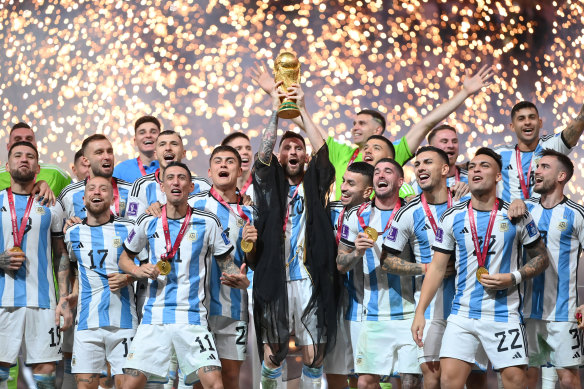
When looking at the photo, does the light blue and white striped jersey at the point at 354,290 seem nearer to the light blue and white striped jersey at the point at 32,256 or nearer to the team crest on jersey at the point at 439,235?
the team crest on jersey at the point at 439,235

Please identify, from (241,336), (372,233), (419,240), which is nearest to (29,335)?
(241,336)

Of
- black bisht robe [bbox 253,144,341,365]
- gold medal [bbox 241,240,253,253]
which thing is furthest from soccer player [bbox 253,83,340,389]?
gold medal [bbox 241,240,253,253]

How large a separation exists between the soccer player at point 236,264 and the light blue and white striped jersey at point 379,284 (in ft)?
2.01

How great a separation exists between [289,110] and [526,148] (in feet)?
5.65

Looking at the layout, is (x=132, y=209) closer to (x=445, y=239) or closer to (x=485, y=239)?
(x=445, y=239)

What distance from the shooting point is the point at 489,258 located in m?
4.70

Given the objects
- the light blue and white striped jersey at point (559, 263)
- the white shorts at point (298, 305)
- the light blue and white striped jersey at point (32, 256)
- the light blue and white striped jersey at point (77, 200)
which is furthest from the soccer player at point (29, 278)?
the light blue and white striped jersey at point (559, 263)

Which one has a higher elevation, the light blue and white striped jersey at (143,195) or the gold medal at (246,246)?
the light blue and white striped jersey at (143,195)

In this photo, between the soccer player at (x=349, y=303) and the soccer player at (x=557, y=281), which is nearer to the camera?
the soccer player at (x=557, y=281)

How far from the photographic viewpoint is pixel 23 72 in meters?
8.86

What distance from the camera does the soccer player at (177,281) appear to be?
15.8 feet

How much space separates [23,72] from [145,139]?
11.0ft

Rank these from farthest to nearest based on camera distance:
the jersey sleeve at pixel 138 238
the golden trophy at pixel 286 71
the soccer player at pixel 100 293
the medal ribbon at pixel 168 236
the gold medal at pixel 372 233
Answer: the golden trophy at pixel 286 71 → the soccer player at pixel 100 293 → the jersey sleeve at pixel 138 238 → the medal ribbon at pixel 168 236 → the gold medal at pixel 372 233

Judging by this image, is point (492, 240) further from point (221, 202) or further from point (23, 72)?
point (23, 72)
